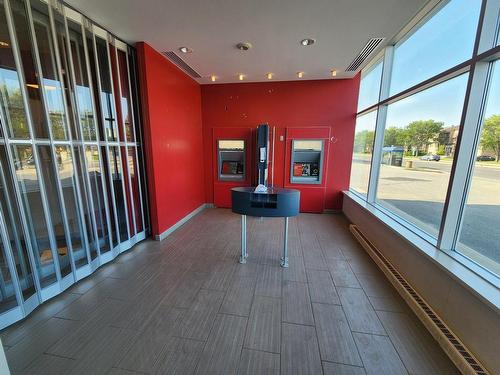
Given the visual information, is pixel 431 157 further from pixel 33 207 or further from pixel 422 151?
pixel 33 207

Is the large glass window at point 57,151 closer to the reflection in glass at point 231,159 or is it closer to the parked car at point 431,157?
the reflection in glass at point 231,159

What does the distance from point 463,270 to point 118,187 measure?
4009 millimetres

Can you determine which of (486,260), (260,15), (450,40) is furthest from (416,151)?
(260,15)

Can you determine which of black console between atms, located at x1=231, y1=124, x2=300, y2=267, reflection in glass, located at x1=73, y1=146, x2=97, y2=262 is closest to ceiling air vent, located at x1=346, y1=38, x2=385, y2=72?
black console between atms, located at x1=231, y1=124, x2=300, y2=267

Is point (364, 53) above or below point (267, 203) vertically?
above

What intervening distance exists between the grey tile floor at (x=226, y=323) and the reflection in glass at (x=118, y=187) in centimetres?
47

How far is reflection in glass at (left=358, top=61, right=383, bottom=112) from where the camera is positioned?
3760 mm

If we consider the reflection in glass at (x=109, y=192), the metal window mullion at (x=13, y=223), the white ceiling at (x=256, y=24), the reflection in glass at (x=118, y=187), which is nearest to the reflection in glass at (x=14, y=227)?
the metal window mullion at (x=13, y=223)

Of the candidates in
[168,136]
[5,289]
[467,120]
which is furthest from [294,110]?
[5,289]

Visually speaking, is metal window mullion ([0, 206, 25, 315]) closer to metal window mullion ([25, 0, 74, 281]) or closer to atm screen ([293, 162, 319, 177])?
metal window mullion ([25, 0, 74, 281])

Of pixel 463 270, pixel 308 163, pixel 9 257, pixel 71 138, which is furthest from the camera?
pixel 308 163

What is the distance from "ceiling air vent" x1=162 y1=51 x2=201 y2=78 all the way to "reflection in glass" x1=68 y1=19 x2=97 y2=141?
1201 mm

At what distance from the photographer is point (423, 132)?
2.56 metres

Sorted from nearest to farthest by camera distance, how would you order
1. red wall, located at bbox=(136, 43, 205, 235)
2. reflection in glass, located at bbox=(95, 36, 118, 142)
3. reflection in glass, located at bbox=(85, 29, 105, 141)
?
1. reflection in glass, located at bbox=(85, 29, 105, 141)
2. reflection in glass, located at bbox=(95, 36, 118, 142)
3. red wall, located at bbox=(136, 43, 205, 235)
